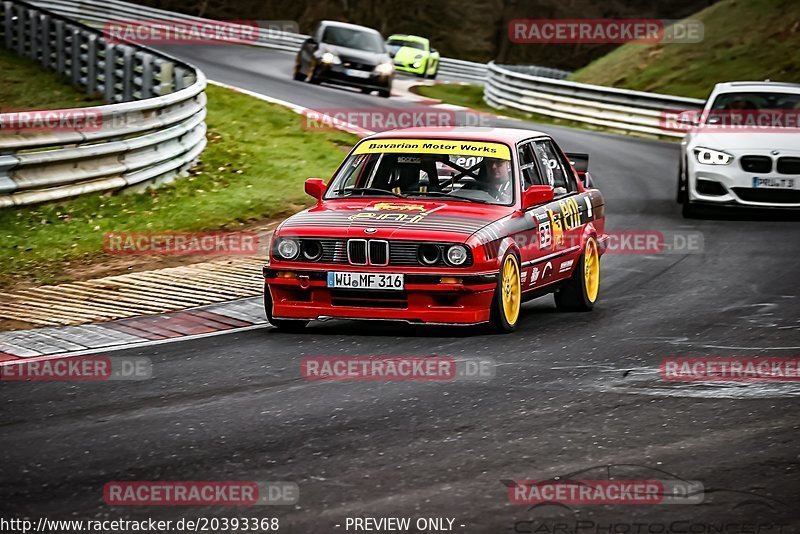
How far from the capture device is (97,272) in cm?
1212

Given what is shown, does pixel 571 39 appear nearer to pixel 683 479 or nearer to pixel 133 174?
pixel 133 174

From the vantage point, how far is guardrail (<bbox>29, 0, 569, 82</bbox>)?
43.8 metres

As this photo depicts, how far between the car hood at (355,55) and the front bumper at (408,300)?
21.2 metres

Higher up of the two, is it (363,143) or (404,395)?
(363,143)

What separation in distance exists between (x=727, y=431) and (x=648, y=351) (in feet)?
7.41

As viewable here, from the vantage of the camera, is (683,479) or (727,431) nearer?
(683,479)

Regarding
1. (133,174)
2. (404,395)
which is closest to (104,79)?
(133,174)

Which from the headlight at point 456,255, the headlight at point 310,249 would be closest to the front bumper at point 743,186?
the headlight at point 456,255

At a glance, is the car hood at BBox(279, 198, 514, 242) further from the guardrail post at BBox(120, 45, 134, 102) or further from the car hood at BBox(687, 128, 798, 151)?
the guardrail post at BBox(120, 45, 134, 102)

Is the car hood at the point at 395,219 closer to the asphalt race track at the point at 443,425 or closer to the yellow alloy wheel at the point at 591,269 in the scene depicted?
the asphalt race track at the point at 443,425

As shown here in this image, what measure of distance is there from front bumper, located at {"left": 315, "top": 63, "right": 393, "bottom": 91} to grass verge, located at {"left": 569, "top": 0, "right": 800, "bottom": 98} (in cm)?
795

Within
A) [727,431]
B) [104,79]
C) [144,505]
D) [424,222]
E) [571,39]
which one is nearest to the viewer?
[144,505]

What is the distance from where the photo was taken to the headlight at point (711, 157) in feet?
51.6

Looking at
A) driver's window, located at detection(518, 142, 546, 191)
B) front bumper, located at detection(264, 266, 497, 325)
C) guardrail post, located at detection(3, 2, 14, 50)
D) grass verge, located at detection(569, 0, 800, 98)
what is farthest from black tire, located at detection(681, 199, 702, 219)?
grass verge, located at detection(569, 0, 800, 98)
